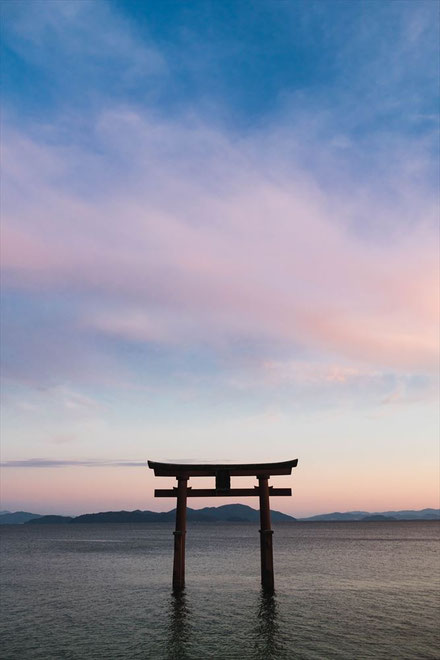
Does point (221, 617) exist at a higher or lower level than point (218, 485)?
lower

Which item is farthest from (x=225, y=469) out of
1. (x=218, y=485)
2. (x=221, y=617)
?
(x=221, y=617)

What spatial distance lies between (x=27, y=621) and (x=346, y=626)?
12.0m

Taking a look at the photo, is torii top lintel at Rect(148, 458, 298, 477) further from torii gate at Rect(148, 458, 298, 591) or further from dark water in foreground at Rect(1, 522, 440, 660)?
dark water in foreground at Rect(1, 522, 440, 660)

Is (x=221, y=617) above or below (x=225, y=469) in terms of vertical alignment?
below

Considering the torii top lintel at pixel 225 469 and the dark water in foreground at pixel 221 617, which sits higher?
the torii top lintel at pixel 225 469

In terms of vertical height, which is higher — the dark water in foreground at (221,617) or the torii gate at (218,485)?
the torii gate at (218,485)

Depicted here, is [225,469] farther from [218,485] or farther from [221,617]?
[221,617]

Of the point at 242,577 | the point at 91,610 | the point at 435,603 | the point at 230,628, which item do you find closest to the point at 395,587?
the point at 435,603

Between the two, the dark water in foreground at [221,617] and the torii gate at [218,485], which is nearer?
the dark water in foreground at [221,617]

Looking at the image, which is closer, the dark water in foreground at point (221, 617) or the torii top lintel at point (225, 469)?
the dark water in foreground at point (221, 617)

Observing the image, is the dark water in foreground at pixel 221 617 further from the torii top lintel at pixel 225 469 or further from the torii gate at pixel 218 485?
the torii top lintel at pixel 225 469

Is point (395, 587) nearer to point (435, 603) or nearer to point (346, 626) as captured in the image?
point (435, 603)

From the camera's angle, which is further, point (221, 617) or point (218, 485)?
point (218, 485)

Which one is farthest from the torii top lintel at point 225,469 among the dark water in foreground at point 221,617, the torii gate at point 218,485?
the dark water in foreground at point 221,617
